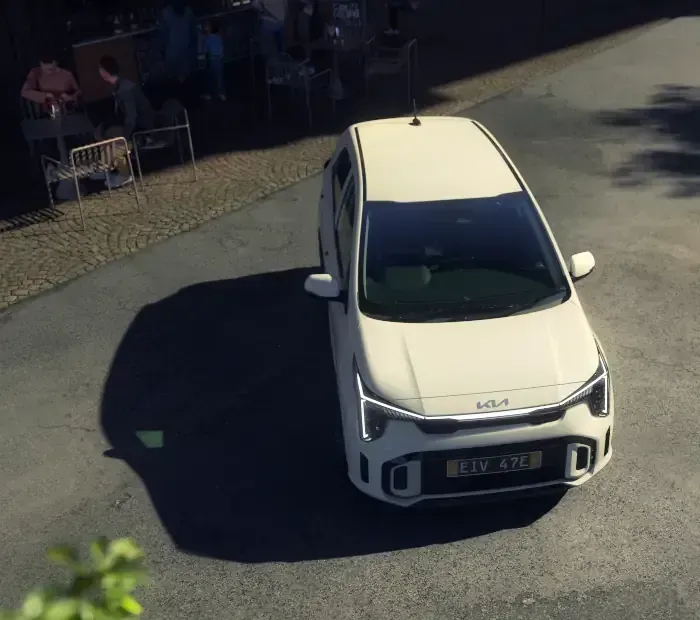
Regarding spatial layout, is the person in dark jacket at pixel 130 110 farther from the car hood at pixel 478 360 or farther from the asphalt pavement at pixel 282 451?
the car hood at pixel 478 360

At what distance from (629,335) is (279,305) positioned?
3.27 m

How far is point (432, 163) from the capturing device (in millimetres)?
6969

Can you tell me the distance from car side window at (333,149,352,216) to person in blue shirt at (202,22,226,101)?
275 inches

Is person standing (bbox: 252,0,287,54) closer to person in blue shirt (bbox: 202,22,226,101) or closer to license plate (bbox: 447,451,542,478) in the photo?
person in blue shirt (bbox: 202,22,226,101)

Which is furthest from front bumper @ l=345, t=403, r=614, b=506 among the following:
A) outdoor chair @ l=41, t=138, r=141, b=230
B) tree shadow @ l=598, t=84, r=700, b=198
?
outdoor chair @ l=41, t=138, r=141, b=230

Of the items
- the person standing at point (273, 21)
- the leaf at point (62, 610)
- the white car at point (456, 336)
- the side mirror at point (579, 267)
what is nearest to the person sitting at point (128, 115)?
the person standing at point (273, 21)

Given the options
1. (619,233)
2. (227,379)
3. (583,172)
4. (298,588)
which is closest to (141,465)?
(227,379)

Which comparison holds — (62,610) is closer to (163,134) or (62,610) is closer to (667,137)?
(163,134)

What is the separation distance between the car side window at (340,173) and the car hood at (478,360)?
194 centimetres

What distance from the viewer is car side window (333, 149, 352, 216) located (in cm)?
756

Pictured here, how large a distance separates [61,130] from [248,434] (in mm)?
5993

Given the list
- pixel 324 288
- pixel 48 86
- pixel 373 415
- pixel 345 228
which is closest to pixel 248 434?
pixel 324 288

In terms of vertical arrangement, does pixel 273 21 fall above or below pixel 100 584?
below

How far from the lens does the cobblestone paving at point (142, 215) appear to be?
9.51 m
